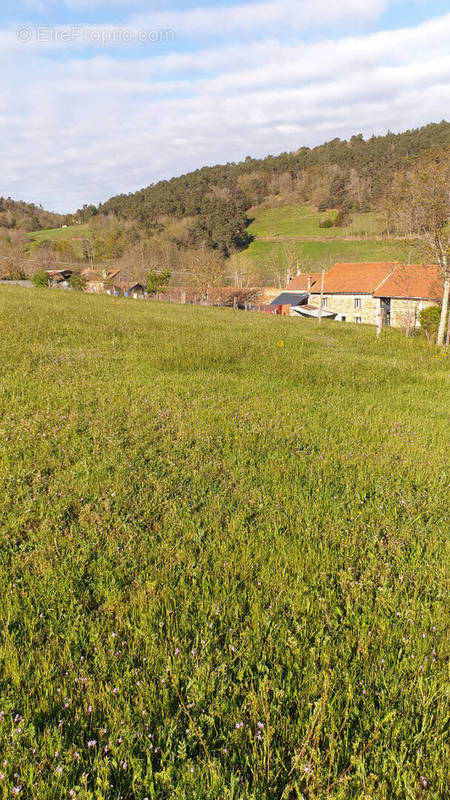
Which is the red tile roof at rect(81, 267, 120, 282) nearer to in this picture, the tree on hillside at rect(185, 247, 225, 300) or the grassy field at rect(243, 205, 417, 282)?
the tree on hillside at rect(185, 247, 225, 300)

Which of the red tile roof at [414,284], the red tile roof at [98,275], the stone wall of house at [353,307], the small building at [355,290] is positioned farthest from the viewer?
the red tile roof at [98,275]

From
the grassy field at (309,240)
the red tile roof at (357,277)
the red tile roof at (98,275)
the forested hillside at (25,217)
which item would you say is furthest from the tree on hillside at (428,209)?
the forested hillside at (25,217)

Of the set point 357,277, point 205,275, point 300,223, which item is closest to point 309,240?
point 300,223

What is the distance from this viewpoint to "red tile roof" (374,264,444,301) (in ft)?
138

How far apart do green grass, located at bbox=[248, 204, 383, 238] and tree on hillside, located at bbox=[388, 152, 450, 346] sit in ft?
222

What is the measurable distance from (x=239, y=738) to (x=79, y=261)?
114 m

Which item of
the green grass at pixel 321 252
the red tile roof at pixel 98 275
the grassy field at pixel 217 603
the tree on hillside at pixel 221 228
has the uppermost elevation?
the tree on hillside at pixel 221 228

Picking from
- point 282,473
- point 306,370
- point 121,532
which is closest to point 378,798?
point 121,532

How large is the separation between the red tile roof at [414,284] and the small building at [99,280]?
156 feet

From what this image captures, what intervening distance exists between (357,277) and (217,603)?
58.2m

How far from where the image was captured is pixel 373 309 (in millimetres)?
51750

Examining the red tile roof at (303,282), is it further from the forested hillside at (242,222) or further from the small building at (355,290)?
the forested hillside at (242,222)

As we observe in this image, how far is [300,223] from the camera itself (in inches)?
4439

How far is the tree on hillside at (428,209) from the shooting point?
2423 centimetres
